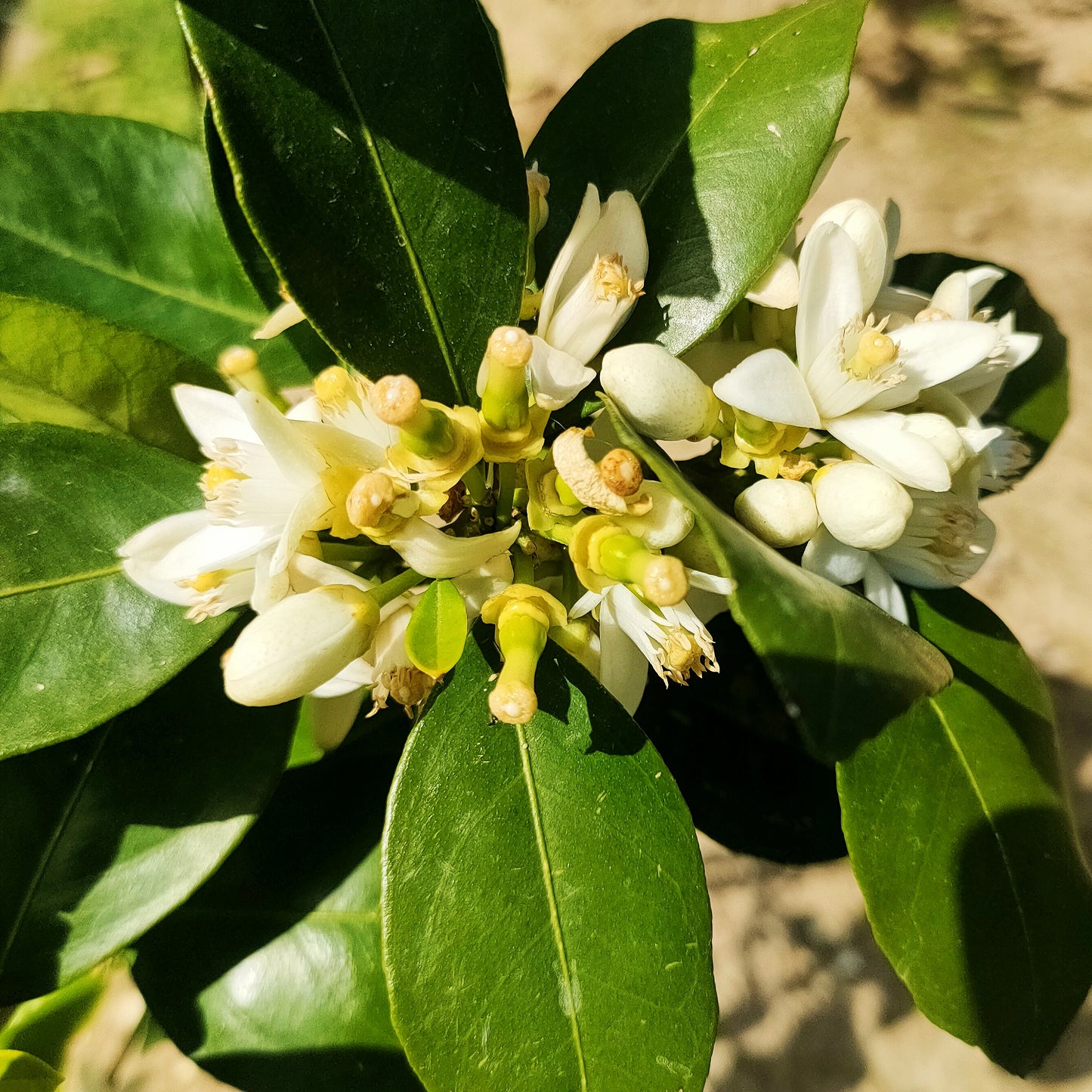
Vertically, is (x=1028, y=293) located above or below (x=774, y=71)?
below

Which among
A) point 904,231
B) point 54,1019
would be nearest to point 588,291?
point 54,1019

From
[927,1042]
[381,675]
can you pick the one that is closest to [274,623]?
[381,675]

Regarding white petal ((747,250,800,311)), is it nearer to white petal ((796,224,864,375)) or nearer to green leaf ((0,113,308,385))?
white petal ((796,224,864,375))

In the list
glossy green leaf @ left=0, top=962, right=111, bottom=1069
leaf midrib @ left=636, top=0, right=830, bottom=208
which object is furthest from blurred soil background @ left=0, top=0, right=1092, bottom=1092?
leaf midrib @ left=636, top=0, right=830, bottom=208

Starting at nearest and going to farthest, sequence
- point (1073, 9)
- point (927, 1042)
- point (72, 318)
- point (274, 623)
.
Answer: point (274, 623) < point (72, 318) < point (927, 1042) < point (1073, 9)

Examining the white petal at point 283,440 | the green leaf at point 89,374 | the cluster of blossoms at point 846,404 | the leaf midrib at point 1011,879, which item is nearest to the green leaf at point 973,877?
the leaf midrib at point 1011,879

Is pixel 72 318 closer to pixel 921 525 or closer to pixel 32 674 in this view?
pixel 32 674

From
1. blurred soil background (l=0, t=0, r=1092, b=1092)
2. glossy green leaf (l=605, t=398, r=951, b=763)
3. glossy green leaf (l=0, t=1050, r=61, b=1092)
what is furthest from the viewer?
blurred soil background (l=0, t=0, r=1092, b=1092)
